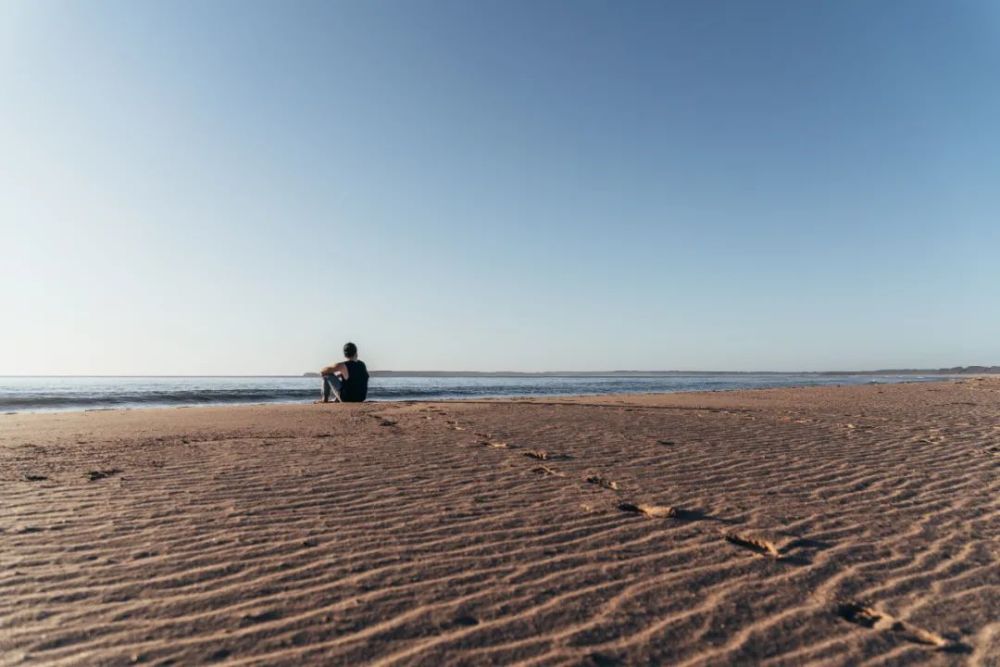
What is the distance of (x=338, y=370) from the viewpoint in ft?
53.9

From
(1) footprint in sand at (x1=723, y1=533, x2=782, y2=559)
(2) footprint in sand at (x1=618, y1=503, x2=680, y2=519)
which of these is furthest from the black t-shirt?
(1) footprint in sand at (x1=723, y1=533, x2=782, y2=559)

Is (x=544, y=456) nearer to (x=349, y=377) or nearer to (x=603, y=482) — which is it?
(x=603, y=482)

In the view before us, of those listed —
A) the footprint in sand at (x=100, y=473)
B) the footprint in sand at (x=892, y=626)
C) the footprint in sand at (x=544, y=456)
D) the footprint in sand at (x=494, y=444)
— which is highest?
the footprint in sand at (x=100, y=473)

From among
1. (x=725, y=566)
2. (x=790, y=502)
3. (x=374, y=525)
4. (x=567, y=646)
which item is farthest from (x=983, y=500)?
(x=374, y=525)

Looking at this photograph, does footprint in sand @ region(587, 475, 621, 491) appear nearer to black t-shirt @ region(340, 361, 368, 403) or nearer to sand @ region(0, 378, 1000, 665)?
sand @ region(0, 378, 1000, 665)

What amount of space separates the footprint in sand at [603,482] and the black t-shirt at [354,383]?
11274 mm

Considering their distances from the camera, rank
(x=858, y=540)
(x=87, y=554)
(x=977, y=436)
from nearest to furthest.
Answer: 1. (x=87, y=554)
2. (x=858, y=540)
3. (x=977, y=436)

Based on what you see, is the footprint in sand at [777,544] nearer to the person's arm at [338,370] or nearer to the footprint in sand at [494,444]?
the footprint in sand at [494,444]

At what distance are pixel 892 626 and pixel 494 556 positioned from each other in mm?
2313

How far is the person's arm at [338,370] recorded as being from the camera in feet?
53.3

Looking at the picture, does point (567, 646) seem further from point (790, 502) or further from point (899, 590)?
point (790, 502)

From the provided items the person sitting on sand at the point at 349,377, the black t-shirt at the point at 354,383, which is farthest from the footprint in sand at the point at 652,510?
the black t-shirt at the point at 354,383

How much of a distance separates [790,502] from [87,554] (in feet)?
18.5

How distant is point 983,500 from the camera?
18.4ft
